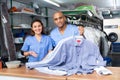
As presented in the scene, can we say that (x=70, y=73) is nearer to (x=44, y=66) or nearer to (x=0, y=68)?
(x=44, y=66)

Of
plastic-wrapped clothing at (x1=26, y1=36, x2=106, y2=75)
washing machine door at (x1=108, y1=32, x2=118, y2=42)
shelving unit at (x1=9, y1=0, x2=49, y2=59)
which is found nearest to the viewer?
plastic-wrapped clothing at (x1=26, y1=36, x2=106, y2=75)

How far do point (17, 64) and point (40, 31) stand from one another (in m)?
0.57

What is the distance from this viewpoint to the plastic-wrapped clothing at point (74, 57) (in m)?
2.20

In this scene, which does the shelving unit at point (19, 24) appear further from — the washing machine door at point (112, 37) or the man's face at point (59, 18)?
the washing machine door at point (112, 37)

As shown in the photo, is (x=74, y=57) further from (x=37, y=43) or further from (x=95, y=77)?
(x=37, y=43)

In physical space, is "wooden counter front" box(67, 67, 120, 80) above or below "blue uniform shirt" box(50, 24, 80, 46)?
below

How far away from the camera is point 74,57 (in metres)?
2.24

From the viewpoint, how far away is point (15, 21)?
557 cm

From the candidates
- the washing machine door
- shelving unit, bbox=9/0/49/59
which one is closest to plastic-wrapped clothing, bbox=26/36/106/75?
shelving unit, bbox=9/0/49/59

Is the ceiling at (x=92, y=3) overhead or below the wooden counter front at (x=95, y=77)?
overhead

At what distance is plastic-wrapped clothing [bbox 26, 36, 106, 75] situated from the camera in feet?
7.23

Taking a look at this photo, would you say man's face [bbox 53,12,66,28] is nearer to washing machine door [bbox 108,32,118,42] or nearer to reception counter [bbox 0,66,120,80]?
reception counter [bbox 0,66,120,80]

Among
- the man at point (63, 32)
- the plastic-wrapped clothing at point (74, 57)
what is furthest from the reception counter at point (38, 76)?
the man at point (63, 32)

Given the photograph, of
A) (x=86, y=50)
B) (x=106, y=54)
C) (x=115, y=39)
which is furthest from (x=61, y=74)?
(x=115, y=39)
